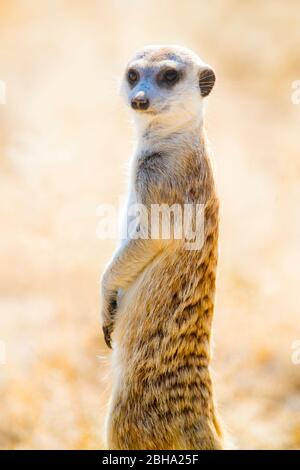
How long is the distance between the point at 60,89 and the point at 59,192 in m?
1.26

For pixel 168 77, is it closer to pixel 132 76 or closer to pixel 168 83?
pixel 168 83

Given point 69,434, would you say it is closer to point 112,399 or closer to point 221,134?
point 112,399

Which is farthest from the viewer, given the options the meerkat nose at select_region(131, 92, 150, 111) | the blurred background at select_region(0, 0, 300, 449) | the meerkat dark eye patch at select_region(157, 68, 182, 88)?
the blurred background at select_region(0, 0, 300, 449)

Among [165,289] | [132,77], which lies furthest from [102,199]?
[165,289]

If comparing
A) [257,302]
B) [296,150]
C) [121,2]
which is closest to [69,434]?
[257,302]

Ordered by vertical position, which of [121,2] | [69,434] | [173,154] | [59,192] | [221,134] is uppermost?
[121,2]

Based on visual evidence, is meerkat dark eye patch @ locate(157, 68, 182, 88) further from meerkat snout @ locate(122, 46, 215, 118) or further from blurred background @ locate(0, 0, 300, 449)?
blurred background @ locate(0, 0, 300, 449)

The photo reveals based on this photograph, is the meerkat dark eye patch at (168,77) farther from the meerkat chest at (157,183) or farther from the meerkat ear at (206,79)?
the meerkat chest at (157,183)

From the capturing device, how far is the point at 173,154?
3035 mm

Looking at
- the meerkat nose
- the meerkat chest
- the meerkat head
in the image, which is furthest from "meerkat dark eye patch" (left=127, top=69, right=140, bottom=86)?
the meerkat chest

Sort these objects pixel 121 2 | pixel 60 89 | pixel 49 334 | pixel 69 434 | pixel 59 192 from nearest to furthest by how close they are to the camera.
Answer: pixel 69 434
pixel 49 334
pixel 59 192
pixel 60 89
pixel 121 2

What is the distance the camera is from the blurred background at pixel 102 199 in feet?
14.3

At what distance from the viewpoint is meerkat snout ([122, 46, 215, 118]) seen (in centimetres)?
302

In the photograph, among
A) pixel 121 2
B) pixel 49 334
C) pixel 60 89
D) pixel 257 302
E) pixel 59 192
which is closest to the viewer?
pixel 49 334
